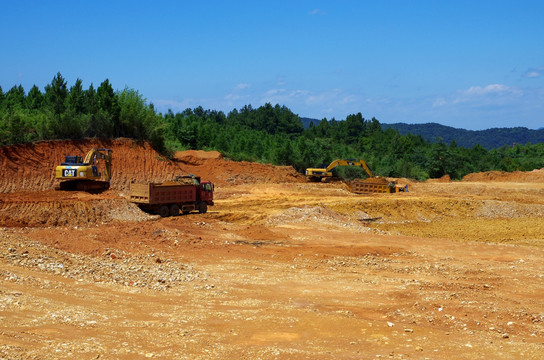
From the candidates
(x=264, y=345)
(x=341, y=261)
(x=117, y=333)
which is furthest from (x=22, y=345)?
(x=341, y=261)

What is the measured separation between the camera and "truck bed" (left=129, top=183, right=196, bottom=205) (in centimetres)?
2638

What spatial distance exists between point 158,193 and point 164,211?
3.40 ft

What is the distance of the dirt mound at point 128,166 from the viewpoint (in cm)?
3553

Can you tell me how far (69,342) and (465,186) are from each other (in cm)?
4400

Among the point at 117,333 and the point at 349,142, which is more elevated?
the point at 349,142

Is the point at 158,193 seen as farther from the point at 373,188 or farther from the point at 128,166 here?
the point at 373,188

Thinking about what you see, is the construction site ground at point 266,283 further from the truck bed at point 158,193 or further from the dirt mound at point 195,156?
the dirt mound at point 195,156

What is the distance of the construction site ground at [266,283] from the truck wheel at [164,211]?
82 centimetres

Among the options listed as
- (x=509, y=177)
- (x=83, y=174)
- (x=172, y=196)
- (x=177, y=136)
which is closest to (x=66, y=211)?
(x=172, y=196)

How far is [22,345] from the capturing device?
788cm

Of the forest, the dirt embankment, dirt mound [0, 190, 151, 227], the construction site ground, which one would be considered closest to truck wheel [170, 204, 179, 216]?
the construction site ground

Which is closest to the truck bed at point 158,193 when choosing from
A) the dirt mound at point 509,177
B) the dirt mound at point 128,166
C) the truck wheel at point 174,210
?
the truck wheel at point 174,210

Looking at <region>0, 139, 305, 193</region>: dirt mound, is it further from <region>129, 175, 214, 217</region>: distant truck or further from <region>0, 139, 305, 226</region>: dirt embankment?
<region>129, 175, 214, 217</region>: distant truck

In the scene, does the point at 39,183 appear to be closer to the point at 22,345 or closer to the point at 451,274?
the point at 451,274
